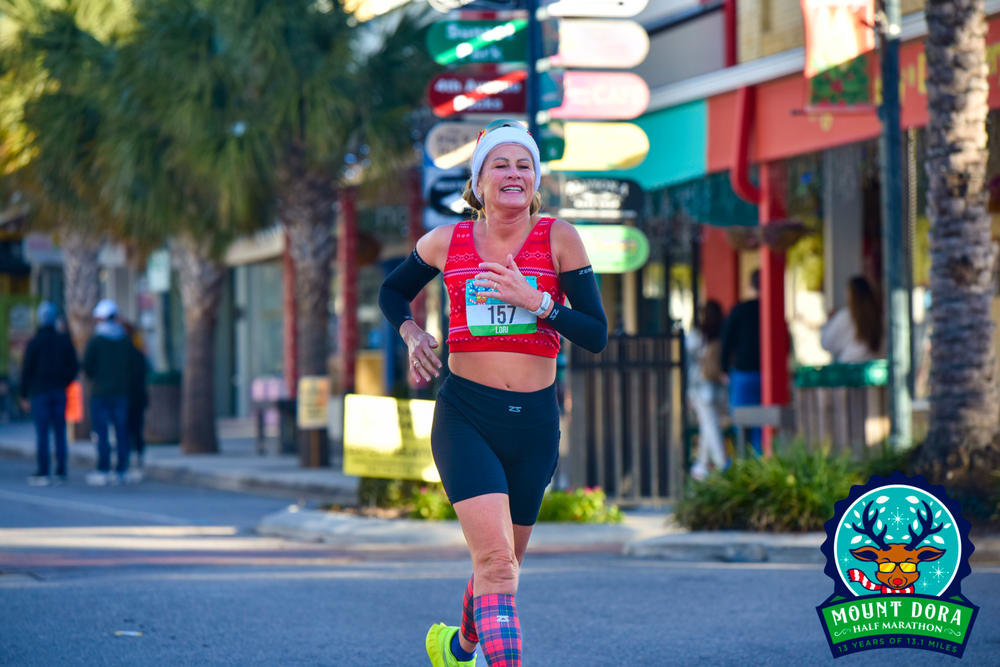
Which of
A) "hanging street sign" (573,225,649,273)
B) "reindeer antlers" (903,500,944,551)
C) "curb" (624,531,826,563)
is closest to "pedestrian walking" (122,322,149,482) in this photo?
"hanging street sign" (573,225,649,273)

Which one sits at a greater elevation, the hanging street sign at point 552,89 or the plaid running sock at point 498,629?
the hanging street sign at point 552,89

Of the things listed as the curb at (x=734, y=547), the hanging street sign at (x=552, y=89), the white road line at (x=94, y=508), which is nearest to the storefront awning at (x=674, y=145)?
the hanging street sign at (x=552, y=89)

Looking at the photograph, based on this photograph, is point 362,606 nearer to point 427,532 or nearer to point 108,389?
point 427,532

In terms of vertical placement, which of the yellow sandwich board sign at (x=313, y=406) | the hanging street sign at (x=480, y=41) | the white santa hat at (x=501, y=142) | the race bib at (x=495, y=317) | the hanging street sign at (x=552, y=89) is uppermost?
the hanging street sign at (x=480, y=41)

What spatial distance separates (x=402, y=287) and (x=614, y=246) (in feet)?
25.3

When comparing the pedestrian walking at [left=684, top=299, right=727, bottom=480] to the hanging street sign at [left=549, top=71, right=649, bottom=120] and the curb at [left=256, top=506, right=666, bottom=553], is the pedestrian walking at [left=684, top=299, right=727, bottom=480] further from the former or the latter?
the hanging street sign at [left=549, top=71, right=649, bottom=120]

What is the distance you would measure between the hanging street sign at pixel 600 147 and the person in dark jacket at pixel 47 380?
7.03 meters

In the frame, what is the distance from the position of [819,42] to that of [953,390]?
176 inches

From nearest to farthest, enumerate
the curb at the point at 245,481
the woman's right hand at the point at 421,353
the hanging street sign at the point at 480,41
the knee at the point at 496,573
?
1. the knee at the point at 496,573
2. the woman's right hand at the point at 421,353
3. the hanging street sign at the point at 480,41
4. the curb at the point at 245,481

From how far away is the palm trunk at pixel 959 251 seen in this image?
396 inches

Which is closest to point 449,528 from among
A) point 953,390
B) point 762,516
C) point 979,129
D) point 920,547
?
point 762,516

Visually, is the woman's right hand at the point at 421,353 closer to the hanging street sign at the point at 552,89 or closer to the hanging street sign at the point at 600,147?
the hanging street sign at the point at 552,89

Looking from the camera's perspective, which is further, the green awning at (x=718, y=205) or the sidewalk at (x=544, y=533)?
the green awning at (x=718, y=205)

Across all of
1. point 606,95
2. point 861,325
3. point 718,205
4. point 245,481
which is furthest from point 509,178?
point 245,481
